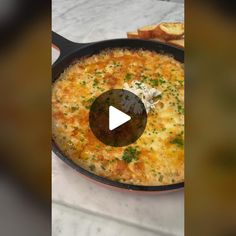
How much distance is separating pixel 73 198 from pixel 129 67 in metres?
0.35

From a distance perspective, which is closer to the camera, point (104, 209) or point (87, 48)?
point (104, 209)

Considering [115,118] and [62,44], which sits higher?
[62,44]

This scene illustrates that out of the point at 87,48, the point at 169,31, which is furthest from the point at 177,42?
the point at 87,48

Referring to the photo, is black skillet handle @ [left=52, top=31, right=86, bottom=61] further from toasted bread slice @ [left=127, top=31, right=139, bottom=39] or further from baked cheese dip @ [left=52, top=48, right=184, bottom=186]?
toasted bread slice @ [left=127, top=31, right=139, bottom=39]

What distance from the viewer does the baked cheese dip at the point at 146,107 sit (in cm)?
77

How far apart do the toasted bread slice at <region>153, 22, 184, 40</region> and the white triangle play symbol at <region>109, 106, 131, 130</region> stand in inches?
15.2

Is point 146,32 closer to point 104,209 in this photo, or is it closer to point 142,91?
point 142,91

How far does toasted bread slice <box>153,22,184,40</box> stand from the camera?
0.93 m

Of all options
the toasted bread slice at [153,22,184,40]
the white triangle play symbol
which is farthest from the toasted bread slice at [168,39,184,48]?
the white triangle play symbol
